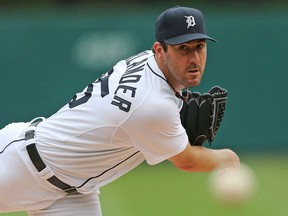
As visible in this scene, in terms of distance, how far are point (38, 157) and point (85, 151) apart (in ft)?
1.28

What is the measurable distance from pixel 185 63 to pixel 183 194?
560cm

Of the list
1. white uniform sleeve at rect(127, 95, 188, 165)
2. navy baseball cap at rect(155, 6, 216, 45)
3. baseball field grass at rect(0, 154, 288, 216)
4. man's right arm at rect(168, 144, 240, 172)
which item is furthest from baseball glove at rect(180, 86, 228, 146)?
Answer: baseball field grass at rect(0, 154, 288, 216)

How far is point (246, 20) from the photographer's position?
45.4ft

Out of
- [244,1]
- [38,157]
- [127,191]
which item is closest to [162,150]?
[38,157]

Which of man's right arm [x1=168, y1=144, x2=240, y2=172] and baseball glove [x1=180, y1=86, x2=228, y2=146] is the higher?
baseball glove [x1=180, y1=86, x2=228, y2=146]

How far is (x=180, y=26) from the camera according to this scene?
6168 mm

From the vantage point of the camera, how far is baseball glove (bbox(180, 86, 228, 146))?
6703 mm

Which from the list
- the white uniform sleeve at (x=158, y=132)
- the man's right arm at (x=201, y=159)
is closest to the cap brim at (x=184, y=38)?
the white uniform sleeve at (x=158, y=132)

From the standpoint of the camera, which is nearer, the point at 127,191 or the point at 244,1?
the point at 127,191

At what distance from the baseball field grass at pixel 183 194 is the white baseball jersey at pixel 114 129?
318 centimetres

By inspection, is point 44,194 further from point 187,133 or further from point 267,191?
point 267,191

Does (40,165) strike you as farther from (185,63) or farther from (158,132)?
(185,63)

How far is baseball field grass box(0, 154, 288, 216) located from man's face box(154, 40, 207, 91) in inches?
135

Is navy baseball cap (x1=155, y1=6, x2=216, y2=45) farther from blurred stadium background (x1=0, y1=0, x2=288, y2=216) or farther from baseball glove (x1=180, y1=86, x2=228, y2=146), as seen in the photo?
blurred stadium background (x1=0, y1=0, x2=288, y2=216)
